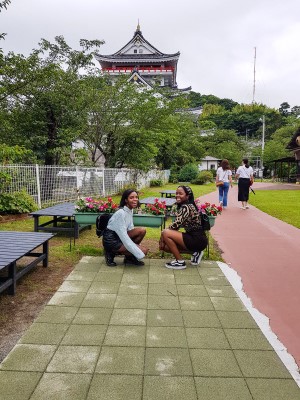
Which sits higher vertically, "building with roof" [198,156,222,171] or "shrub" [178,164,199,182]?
"building with roof" [198,156,222,171]

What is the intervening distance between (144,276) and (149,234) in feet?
10.3

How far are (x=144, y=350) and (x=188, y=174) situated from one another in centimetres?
2916

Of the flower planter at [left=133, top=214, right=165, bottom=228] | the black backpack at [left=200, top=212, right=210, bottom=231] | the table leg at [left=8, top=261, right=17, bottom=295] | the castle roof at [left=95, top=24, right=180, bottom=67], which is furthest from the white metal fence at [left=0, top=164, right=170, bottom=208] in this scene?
the castle roof at [left=95, top=24, right=180, bottom=67]

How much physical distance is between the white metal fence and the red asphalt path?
18.4 ft

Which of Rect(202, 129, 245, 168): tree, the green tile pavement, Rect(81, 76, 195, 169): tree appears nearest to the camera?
the green tile pavement

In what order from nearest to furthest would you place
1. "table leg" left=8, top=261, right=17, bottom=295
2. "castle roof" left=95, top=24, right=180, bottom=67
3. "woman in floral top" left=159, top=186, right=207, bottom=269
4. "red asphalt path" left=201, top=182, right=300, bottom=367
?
"red asphalt path" left=201, top=182, right=300, bottom=367, "table leg" left=8, top=261, right=17, bottom=295, "woman in floral top" left=159, top=186, right=207, bottom=269, "castle roof" left=95, top=24, right=180, bottom=67

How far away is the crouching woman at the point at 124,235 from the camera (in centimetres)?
484

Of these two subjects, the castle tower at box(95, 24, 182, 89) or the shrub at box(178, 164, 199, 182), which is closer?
the shrub at box(178, 164, 199, 182)

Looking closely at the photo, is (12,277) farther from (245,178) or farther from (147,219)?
(245,178)

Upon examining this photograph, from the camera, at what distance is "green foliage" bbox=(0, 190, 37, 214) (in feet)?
30.8

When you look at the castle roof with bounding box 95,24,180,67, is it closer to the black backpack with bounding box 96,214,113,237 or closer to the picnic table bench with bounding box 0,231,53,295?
the black backpack with bounding box 96,214,113,237

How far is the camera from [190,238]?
16.4 ft

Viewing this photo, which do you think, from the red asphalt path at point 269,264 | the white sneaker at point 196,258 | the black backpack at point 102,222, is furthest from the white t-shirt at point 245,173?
the black backpack at point 102,222

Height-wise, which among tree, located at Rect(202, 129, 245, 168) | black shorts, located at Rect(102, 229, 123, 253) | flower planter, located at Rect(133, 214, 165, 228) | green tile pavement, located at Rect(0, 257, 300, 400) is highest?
tree, located at Rect(202, 129, 245, 168)
